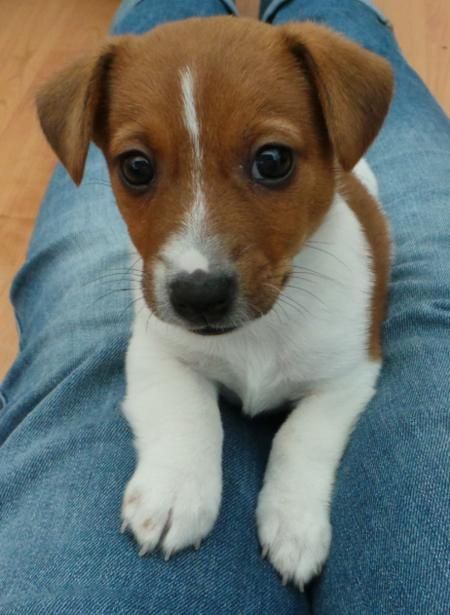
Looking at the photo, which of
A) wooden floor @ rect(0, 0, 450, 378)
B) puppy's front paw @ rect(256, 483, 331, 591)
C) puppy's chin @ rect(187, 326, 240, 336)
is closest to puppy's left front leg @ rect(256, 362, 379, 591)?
puppy's front paw @ rect(256, 483, 331, 591)

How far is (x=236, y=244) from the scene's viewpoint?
1.76 metres

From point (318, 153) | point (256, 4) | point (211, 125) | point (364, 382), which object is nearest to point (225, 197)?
point (211, 125)

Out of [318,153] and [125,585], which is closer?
[125,585]

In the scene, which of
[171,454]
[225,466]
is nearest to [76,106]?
[171,454]

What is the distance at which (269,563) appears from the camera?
192cm

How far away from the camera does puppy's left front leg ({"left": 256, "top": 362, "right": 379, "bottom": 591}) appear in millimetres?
1917

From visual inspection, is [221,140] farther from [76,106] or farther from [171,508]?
[171,508]

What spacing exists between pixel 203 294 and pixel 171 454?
589mm

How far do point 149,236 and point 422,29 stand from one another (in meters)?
4.59

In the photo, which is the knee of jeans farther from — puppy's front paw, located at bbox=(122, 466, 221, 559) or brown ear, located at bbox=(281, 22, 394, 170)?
puppy's front paw, located at bbox=(122, 466, 221, 559)

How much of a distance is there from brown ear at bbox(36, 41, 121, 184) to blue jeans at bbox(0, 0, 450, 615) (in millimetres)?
843

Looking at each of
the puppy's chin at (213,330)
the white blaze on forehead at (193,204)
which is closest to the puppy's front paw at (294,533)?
the puppy's chin at (213,330)

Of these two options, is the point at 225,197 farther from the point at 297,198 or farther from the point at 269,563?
the point at 269,563

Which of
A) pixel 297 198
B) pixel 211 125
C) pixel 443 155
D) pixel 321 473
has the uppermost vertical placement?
pixel 211 125
